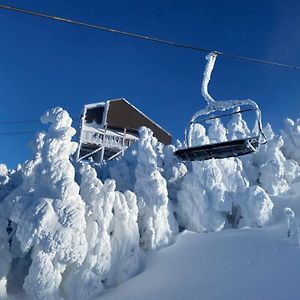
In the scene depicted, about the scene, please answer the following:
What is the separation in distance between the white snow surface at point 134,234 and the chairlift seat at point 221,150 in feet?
16.9

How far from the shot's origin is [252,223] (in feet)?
62.8

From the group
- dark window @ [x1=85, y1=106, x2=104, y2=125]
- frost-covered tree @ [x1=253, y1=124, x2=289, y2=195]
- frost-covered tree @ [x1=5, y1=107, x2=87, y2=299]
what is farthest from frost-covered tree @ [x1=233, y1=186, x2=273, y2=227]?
dark window @ [x1=85, y1=106, x2=104, y2=125]

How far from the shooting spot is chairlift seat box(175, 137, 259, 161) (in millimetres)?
8492

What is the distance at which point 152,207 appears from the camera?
17750 mm

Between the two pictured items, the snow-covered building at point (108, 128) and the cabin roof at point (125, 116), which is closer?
the snow-covered building at point (108, 128)

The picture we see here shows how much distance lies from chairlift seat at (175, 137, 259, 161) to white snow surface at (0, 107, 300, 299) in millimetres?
5151

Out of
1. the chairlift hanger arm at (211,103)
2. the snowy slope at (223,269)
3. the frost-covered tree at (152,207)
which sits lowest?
the snowy slope at (223,269)

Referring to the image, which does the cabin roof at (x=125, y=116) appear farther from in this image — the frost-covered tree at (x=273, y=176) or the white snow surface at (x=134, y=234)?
the white snow surface at (x=134, y=234)

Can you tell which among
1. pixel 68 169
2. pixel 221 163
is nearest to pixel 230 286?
pixel 68 169

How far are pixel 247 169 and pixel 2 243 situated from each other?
17719 mm

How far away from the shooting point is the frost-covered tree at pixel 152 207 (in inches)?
681

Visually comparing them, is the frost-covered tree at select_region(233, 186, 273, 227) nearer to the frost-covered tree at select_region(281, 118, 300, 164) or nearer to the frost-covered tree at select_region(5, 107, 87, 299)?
the frost-covered tree at select_region(5, 107, 87, 299)

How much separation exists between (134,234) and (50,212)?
13.2 ft

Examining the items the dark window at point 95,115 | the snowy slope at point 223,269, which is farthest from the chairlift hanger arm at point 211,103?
the dark window at point 95,115
